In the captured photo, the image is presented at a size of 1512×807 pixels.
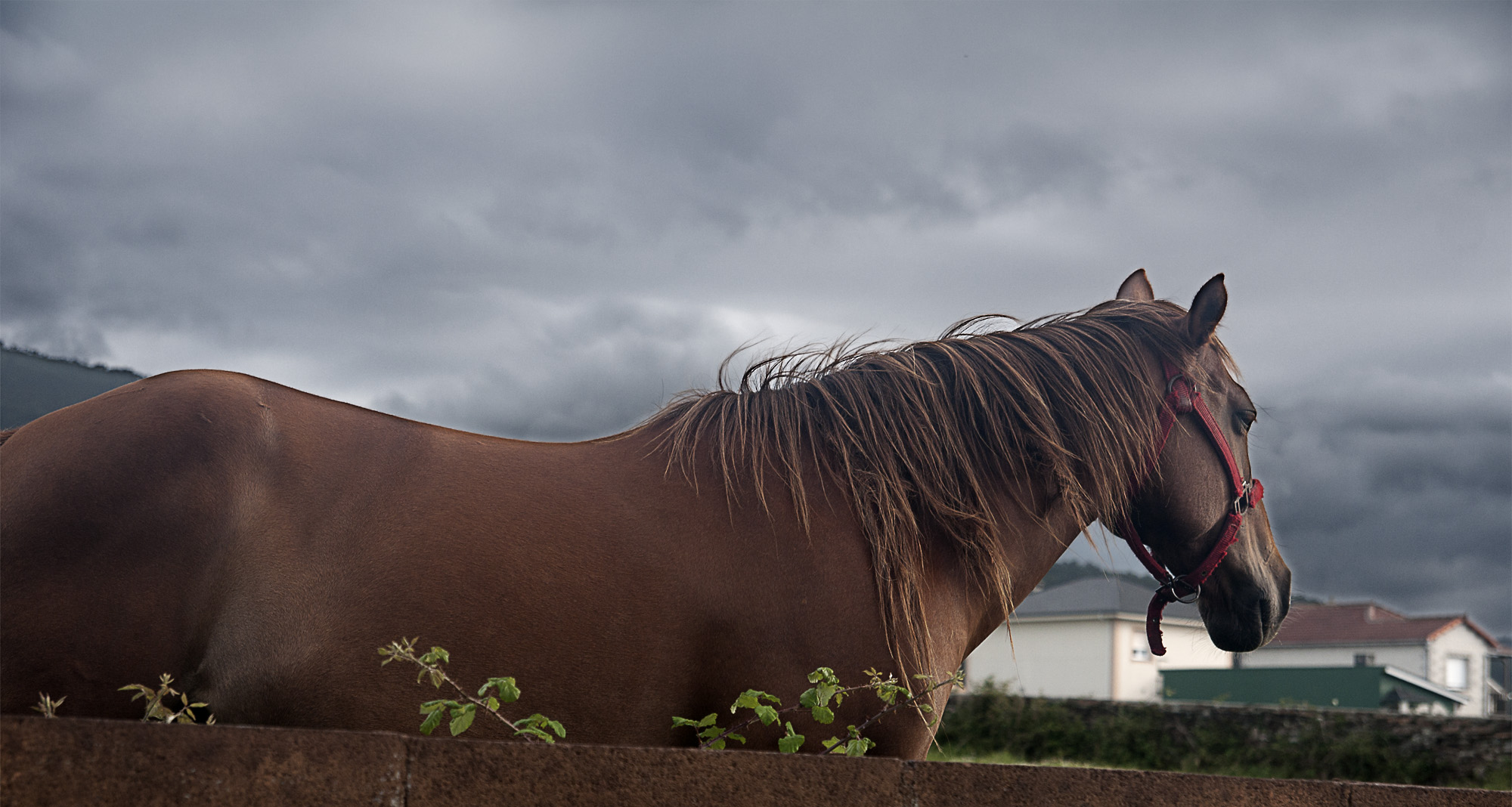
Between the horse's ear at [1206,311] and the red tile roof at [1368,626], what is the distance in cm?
4075

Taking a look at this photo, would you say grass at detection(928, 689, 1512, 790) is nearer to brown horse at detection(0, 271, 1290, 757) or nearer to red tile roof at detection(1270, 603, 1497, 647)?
brown horse at detection(0, 271, 1290, 757)

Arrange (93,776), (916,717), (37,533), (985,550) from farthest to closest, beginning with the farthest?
1. (985,550)
2. (916,717)
3. (37,533)
4. (93,776)

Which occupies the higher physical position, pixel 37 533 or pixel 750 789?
pixel 37 533

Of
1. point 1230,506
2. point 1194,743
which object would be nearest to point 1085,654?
point 1194,743

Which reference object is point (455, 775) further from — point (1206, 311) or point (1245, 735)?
point (1245, 735)

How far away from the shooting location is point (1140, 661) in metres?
33.1

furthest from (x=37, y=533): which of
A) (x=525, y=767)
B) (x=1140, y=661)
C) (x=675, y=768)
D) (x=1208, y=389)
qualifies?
(x=1140, y=661)

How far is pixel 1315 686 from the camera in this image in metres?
26.7

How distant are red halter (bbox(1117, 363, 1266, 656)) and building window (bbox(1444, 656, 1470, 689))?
45262 millimetres

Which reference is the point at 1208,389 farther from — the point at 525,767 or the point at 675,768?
the point at 525,767

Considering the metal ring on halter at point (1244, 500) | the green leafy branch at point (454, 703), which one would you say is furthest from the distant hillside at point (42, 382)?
the metal ring on halter at point (1244, 500)

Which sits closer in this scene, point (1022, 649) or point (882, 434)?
point (882, 434)

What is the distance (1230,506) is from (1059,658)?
111 ft

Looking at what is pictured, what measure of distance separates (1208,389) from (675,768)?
231cm
